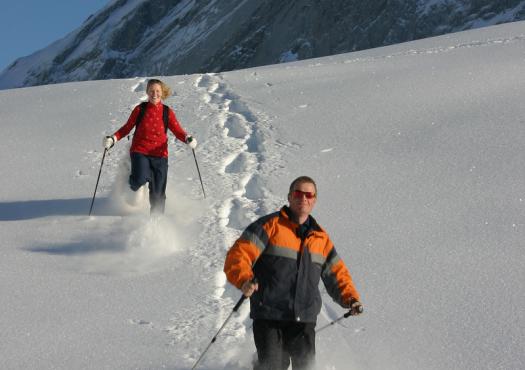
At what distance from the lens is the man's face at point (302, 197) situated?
→ 3.54 metres

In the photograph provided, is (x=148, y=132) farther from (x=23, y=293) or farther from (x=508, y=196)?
(x=508, y=196)

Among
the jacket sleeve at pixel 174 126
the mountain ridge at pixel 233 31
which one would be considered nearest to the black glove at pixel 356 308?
the jacket sleeve at pixel 174 126

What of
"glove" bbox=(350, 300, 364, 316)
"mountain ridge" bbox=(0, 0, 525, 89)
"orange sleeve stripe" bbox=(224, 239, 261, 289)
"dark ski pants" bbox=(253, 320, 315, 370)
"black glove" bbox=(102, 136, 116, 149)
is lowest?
"dark ski pants" bbox=(253, 320, 315, 370)

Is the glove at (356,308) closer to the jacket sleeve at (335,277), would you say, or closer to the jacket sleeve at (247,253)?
the jacket sleeve at (335,277)

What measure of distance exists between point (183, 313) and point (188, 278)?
657 millimetres

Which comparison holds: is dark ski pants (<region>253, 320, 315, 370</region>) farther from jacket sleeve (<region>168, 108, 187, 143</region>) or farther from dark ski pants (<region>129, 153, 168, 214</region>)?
jacket sleeve (<region>168, 108, 187, 143</region>)

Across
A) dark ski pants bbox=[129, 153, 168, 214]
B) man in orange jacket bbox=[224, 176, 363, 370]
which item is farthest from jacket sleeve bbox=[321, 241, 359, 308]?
dark ski pants bbox=[129, 153, 168, 214]

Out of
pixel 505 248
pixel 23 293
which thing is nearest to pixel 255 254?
pixel 23 293

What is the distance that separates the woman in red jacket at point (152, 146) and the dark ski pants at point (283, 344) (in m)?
3.28

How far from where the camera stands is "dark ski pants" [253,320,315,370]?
3.58 metres

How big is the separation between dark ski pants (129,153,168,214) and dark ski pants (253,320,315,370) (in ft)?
10.7

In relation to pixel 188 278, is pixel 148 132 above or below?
above

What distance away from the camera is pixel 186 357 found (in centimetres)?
413

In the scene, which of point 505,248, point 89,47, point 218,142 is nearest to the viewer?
point 505,248
